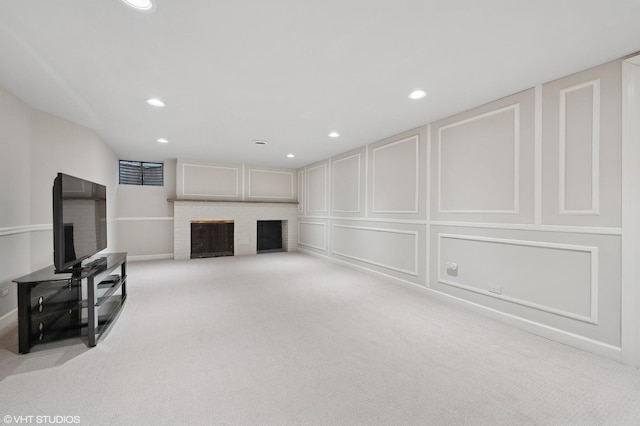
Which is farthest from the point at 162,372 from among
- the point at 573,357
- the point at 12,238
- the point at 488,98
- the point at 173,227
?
the point at 173,227

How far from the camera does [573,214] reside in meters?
2.47

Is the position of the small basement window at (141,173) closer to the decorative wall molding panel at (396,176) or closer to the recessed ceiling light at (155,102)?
the recessed ceiling light at (155,102)

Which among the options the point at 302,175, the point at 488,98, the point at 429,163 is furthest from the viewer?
the point at 302,175

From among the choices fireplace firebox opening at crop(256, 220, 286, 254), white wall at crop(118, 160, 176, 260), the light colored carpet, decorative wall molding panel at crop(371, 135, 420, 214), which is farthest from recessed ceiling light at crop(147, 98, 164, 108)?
fireplace firebox opening at crop(256, 220, 286, 254)

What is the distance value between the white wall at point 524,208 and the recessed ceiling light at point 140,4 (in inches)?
A: 131

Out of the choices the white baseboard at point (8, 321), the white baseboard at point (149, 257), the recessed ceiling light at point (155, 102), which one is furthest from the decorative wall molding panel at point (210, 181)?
the white baseboard at point (8, 321)

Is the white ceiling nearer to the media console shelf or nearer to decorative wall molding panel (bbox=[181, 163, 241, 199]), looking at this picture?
the media console shelf

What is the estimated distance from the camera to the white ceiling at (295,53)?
1.69 metres

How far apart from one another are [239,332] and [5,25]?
113 inches

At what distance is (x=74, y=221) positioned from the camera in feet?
8.45

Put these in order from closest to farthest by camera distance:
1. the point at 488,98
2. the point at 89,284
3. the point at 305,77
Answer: the point at 89,284, the point at 305,77, the point at 488,98

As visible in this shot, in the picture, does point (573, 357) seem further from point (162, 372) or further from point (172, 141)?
point (172, 141)

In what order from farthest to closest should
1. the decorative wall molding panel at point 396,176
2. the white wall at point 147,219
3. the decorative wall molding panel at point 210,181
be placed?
the decorative wall molding panel at point 210,181 < the white wall at point 147,219 < the decorative wall molding panel at point 396,176

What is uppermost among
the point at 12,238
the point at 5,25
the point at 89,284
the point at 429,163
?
the point at 5,25
